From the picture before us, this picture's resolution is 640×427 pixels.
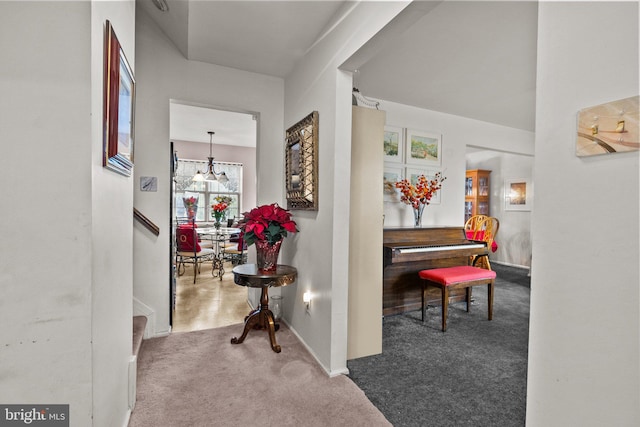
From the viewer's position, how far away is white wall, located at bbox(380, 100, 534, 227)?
3.85 m

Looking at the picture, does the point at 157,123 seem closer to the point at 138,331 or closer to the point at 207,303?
the point at 138,331

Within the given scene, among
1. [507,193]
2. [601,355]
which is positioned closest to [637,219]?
[601,355]

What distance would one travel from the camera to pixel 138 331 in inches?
91.9

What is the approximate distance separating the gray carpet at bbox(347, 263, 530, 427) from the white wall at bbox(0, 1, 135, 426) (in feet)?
5.18

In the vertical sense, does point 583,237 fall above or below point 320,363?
above

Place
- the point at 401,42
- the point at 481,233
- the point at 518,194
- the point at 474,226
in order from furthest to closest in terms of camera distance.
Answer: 1. the point at 518,194
2. the point at 474,226
3. the point at 481,233
4. the point at 401,42

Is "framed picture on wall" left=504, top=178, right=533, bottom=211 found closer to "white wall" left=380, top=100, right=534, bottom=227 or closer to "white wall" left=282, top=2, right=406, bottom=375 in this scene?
"white wall" left=380, top=100, right=534, bottom=227

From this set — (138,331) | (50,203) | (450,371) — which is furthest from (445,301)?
(50,203)

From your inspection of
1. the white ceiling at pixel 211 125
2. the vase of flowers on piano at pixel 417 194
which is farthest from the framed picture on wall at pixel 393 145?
the white ceiling at pixel 211 125

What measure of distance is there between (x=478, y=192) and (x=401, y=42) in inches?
202

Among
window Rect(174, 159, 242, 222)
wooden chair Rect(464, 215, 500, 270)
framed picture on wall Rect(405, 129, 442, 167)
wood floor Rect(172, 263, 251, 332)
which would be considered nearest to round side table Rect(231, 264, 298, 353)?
wood floor Rect(172, 263, 251, 332)

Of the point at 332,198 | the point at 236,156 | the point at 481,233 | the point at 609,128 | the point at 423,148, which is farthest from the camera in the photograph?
the point at 236,156

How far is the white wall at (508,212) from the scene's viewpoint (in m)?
5.91

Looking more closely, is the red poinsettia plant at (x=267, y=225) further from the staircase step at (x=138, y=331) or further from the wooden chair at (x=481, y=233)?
the wooden chair at (x=481, y=233)
